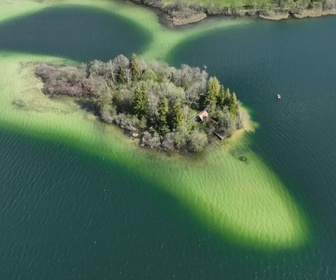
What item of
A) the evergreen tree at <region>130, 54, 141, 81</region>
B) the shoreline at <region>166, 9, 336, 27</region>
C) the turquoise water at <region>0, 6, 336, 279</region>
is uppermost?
the shoreline at <region>166, 9, 336, 27</region>

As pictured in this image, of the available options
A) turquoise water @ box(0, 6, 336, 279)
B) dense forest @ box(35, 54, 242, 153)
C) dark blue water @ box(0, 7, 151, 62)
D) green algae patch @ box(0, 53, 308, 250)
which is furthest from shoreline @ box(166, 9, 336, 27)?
green algae patch @ box(0, 53, 308, 250)

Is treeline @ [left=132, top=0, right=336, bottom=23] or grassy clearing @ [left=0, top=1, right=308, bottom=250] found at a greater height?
treeline @ [left=132, top=0, right=336, bottom=23]

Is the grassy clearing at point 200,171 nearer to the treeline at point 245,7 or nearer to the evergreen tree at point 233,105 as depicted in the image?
the evergreen tree at point 233,105

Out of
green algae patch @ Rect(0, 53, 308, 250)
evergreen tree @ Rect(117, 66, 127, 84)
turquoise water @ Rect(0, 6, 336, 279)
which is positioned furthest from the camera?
evergreen tree @ Rect(117, 66, 127, 84)

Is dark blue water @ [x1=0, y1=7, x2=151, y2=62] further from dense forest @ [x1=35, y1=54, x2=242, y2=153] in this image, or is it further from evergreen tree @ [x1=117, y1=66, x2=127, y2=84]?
evergreen tree @ [x1=117, y1=66, x2=127, y2=84]

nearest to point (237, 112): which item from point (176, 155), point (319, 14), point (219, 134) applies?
point (219, 134)

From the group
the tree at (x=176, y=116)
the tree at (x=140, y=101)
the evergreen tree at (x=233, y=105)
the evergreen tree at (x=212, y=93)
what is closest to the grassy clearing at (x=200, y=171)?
the evergreen tree at (x=233, y=105)

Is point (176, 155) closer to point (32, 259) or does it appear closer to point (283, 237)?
point (283, 237)

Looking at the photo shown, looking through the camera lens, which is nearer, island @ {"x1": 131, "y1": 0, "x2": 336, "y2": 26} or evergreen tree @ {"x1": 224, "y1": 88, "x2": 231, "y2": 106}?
evergreen tree @ {"x1": 224, "y1": 88, "x2": 231, "y2": 106}
